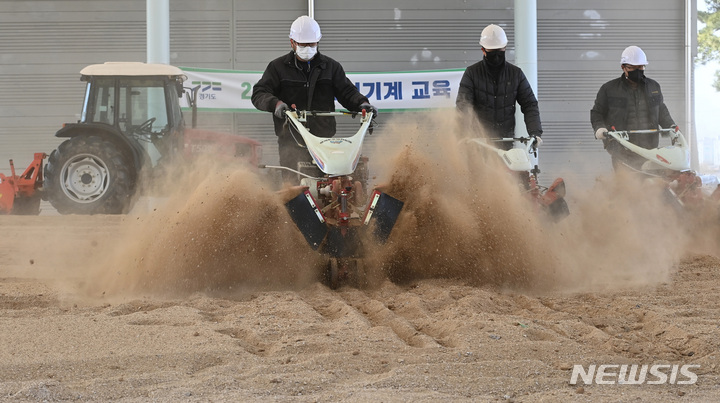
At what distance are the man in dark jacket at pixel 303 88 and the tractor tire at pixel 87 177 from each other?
173 inches

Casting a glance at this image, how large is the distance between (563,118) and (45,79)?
10.3 metres

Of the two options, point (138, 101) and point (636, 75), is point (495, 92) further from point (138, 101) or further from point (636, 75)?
point (138, 101)

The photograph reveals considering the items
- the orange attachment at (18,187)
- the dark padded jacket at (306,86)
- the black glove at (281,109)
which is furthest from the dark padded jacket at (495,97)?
the orange attachment at (18,187)

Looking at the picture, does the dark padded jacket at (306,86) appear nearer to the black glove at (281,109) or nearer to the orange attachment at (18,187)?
the black glove at (281,109)

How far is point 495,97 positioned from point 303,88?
6.74ft

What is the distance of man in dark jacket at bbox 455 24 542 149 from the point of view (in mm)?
8430

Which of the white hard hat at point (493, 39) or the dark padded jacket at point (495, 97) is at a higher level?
the white hard hat at point (493, 39)

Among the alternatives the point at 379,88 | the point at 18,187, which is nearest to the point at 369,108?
the point at 18,187

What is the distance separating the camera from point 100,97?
1241 centimetres

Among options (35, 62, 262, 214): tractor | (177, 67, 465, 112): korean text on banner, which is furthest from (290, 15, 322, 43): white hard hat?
(177, 67, 465, 112): korean text on banner

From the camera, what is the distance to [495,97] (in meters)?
8.48

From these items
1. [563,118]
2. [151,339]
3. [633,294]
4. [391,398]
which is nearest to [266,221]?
[151,339]

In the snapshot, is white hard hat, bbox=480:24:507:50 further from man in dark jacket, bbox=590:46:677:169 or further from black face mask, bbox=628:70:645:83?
black face mask, bbox=628:70:645:83

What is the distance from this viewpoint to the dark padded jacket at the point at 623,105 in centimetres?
1009
